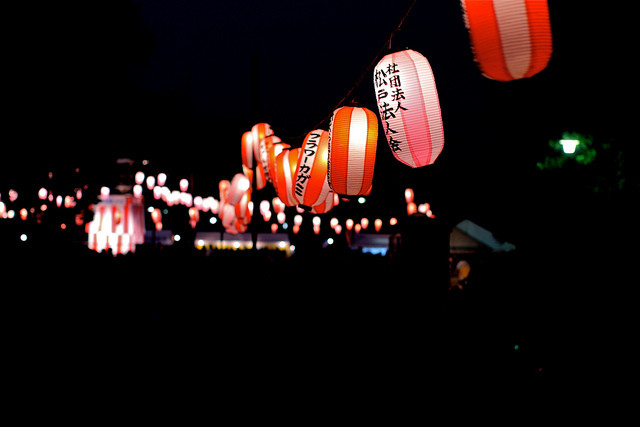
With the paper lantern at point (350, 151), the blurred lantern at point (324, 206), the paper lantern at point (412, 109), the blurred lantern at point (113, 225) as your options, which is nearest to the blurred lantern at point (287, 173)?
the blurred lantern at point (324, 206)

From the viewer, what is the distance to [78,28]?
12391mm

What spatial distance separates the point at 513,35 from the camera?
305cm

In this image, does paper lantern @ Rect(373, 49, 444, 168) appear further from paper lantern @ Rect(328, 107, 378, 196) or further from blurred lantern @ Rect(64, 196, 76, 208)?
blurred lantern @ Rect(64, 196, 76, 208)

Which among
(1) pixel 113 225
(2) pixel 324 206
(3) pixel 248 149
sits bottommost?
(2) pixel 324 206

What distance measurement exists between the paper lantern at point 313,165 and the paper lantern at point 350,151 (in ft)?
3.56

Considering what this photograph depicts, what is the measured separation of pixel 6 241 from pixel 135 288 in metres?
4.50

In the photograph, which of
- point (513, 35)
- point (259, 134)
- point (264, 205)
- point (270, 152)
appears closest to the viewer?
point (513, 35)

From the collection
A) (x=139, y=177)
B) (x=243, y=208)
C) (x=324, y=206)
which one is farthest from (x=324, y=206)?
(x=139, y=177)

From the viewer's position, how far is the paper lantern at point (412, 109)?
4699 millimetres

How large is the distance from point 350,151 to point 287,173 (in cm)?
305

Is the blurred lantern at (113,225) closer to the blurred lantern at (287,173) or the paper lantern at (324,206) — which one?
the blurred lantern at (287,173)

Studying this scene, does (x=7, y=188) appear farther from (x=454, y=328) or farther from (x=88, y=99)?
(x=454, y=328)

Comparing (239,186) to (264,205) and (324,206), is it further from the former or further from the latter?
(264,205)

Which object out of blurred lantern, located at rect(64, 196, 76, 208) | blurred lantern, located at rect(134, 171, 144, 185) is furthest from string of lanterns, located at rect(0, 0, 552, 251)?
blurred lantern, located at rect(134, 171, 144, 185)
